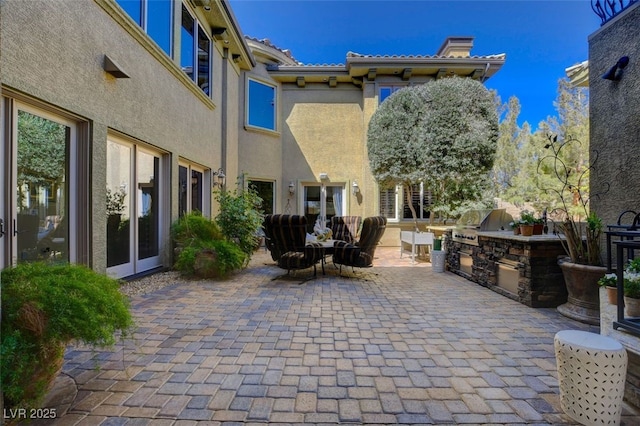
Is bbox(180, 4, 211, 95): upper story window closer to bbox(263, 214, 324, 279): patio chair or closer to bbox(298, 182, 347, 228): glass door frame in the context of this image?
bbox(263, 214, 324, 279): patio chair

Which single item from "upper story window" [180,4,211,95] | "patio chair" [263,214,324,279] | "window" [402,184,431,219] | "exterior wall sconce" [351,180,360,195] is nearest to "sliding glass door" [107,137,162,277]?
"patio chair" [263,214,324,279]

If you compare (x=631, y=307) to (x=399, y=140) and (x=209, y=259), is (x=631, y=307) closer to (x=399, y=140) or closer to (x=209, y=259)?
(x=209, y=259)

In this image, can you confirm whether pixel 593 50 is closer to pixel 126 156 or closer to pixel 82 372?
pixel 82 372

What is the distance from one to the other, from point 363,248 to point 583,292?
3.33 m

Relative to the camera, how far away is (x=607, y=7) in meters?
3.65

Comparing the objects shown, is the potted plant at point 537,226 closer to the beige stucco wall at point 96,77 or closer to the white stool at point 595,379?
the white stool at point 595,379

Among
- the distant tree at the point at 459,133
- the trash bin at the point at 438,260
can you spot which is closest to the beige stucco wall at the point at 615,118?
the trash bin at the point at 438,260

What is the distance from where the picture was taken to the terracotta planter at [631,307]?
2263 mm

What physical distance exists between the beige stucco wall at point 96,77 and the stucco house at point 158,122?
0.8 inches

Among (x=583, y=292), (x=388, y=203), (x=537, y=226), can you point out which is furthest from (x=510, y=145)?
(x=583, y=292)

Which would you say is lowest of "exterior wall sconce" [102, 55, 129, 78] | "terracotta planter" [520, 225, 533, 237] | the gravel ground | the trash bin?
the gravel ground

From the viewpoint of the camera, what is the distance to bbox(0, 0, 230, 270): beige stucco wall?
3.26 metres

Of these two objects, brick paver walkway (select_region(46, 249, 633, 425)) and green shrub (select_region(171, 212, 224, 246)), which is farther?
green shrub (select_region(171, 212, 224, 246))

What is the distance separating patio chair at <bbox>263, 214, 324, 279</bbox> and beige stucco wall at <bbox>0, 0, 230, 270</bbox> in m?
2.48
